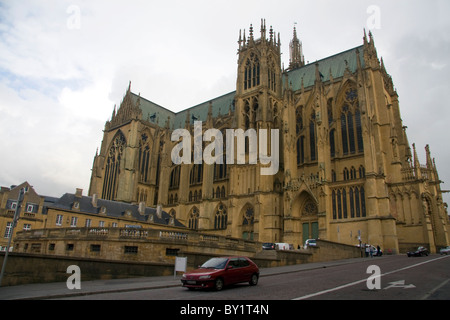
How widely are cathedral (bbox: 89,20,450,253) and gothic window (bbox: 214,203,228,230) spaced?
0.17 meters

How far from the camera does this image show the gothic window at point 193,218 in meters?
53.0

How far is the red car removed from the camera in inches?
481

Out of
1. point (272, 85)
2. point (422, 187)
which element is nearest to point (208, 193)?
point (272, 85)

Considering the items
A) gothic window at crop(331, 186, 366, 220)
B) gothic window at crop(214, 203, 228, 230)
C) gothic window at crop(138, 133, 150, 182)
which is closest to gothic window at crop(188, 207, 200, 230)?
gothic window at crop(214, 203, 228, 230)

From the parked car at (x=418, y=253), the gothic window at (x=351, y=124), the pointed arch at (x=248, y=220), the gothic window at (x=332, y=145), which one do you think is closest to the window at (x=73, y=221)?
the pointed arch at (x=248, y=220)

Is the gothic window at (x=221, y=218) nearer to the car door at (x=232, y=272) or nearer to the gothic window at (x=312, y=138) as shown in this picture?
the gothic window at (x=312, y=138)

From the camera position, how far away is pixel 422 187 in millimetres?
35969

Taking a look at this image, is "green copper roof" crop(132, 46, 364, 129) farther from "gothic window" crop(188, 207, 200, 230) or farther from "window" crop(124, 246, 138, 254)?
"window" crop(124, 246, 138, 254)

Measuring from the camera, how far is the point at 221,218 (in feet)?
164

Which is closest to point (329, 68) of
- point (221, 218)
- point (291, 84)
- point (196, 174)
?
point (291, 84)

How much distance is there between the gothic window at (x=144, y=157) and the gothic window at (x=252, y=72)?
22960 millimetres

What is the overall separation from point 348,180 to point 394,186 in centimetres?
489

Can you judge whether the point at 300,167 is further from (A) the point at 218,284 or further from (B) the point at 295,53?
(B) the point at 295,53
